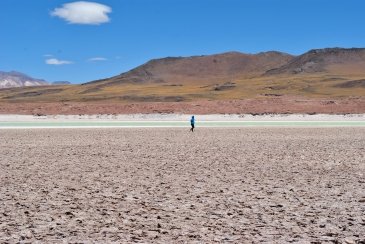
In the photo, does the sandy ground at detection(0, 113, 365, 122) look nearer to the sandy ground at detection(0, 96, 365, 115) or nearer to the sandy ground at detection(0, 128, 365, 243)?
the sandy ground at detection(0, 96, 365, 115)

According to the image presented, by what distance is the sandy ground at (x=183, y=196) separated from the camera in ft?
25.2

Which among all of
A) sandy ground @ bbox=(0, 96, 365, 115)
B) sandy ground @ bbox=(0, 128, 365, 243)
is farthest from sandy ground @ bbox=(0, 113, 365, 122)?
sandy ground @ bbox=(0, 128, 365, 243)

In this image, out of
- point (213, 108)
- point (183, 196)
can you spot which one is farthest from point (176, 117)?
point (183, 196)

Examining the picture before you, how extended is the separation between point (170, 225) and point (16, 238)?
2.31 m

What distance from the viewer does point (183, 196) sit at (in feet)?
34.5

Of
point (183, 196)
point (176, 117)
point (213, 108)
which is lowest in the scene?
point (183, 196)

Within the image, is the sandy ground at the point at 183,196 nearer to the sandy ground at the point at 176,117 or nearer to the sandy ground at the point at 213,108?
the sandy ground at the point at 176,117

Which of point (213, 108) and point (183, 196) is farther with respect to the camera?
point (213, 108)

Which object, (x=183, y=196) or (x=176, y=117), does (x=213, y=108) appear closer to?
(x=176, y=117)

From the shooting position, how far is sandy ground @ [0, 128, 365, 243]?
7.70 meters

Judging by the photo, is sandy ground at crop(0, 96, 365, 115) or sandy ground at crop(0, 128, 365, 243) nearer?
sandy ground at crop(0, 128, 365, 243)

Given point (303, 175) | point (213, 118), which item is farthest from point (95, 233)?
point (213, 118)

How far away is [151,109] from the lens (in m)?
58.8

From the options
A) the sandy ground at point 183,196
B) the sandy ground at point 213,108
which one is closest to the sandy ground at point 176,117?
the sandy ground at point 213,108
